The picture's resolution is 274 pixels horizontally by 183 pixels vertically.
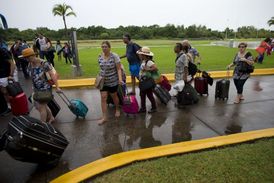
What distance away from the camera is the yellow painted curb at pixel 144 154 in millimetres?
2814

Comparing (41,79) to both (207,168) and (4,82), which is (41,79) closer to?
(4,82)

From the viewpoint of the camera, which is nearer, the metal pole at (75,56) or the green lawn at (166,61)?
the metal pole at (75,56)

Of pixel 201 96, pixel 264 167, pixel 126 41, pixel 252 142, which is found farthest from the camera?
pixel 201 96

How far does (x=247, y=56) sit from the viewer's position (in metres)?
5.18

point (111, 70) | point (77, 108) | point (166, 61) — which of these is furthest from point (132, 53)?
point (166, 61)

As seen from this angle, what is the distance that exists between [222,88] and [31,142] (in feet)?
16.0

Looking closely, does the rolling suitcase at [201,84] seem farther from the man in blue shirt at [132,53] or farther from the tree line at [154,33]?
the tree line at [154,33]

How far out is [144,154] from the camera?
326cm

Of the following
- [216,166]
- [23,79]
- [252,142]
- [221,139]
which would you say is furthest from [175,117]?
[23,79]

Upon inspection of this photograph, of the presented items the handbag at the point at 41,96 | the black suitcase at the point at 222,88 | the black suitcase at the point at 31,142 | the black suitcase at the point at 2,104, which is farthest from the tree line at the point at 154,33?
the black suitcase at the point at 31,142

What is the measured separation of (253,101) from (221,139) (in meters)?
2.91

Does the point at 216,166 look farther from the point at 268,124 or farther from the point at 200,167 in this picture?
the point at 268,124

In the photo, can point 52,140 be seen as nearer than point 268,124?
Yes

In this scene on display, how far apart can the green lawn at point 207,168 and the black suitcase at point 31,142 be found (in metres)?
0.77
